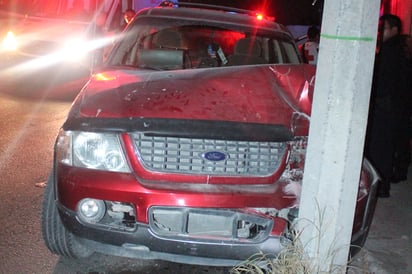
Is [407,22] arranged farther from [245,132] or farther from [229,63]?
[245,132]

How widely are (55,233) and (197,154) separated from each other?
109 centimetres

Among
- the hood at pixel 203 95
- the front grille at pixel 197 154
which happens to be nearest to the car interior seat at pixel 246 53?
the hood at pixel 203 95

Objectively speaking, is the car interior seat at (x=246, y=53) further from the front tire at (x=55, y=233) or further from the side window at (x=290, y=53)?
the front tire at (x=55, y=233)

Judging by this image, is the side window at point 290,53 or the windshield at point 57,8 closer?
the side window at point 290,53

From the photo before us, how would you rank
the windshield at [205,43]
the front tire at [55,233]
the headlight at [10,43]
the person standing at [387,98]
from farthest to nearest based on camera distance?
1. the headlight at [10,43]
2. the person standing at [387,98]
3. the windshield at [205,43]
4. the front tire at [55,233]

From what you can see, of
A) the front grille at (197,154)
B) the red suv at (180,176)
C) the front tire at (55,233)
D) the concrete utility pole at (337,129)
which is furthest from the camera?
the front tire at (55,233)

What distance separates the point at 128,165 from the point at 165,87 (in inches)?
27.3

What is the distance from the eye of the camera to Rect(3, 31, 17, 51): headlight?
969cm

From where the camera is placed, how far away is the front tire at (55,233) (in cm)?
339

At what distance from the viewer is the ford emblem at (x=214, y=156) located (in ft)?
10.2

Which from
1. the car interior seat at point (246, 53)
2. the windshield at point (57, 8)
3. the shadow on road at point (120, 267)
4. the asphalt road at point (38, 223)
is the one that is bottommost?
the shadow on road at point (120, 267)

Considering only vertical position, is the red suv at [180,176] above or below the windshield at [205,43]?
below

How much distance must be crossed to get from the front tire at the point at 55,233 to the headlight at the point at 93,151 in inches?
11.5

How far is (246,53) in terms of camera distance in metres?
4.98
